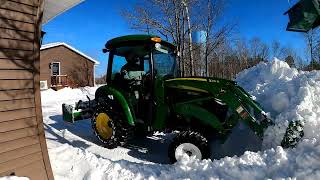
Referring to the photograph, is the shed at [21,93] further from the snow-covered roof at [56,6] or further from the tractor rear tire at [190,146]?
the tractor rear tire at [190,146]

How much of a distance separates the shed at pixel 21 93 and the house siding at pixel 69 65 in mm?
27307

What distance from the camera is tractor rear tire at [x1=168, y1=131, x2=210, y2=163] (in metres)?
6.73

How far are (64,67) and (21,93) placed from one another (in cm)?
2964

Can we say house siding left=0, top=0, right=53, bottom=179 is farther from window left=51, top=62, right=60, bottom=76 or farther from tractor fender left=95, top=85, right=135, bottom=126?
window left=51, top=62, right=60, bottom=76

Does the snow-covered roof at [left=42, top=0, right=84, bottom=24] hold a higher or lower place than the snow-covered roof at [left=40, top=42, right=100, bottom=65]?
lower

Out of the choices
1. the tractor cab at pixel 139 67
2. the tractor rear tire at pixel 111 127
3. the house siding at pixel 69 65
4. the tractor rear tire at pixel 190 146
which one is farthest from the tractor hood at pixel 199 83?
the house siding at pixel 69 65

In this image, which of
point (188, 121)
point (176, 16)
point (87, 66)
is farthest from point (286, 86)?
point (87, 66)

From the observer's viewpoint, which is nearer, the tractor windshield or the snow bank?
the snow bank

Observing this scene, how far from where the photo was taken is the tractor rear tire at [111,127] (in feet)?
26.3

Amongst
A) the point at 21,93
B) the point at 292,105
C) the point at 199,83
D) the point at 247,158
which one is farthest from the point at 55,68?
the point at 247,158

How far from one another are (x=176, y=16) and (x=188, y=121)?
53.9 ft

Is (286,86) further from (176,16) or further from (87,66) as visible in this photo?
(87,66)

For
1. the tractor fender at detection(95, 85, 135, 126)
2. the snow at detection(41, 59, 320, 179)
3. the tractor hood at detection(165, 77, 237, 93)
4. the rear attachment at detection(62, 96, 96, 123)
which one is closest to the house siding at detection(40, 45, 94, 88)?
the rear attachment at detection(62, 96, 96, 123)

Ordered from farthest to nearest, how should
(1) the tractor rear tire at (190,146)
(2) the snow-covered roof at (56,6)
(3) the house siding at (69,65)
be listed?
(3) the house siding at (69,65)
(2) the snow-covered roof at (56,6)
(1) the tractor rear tire at (190,146)
